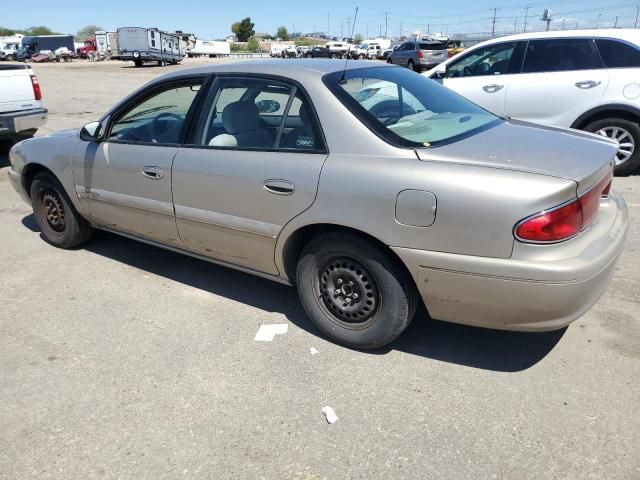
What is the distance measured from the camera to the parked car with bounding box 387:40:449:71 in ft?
98.2

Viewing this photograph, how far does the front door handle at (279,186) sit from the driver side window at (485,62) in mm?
5204

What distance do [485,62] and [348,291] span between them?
216 inches

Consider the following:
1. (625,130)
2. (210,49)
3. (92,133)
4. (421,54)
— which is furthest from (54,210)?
(210,49)

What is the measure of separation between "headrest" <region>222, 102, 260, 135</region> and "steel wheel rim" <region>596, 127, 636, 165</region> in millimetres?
4794

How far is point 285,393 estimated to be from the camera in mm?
2793

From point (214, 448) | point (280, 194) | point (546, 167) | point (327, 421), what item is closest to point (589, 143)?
point (546, 167)

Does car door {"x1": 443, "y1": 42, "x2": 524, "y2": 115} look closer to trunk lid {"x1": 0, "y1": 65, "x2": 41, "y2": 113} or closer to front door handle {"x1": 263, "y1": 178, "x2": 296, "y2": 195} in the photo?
front door handle {"x1": 263, "y1": 178, "x2": 296, "y2": 195}

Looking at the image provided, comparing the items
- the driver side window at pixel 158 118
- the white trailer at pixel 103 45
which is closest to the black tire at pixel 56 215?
the driver side window at pixel 158 118

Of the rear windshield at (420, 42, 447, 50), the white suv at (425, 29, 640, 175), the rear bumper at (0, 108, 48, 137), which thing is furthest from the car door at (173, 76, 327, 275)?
the rear windshield at (420, 42, 447, 50)

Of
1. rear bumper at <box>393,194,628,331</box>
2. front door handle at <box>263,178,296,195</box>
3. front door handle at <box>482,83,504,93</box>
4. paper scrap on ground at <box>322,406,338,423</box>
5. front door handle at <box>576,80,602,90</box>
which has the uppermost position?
front door handle at <box>576,80,602,90</box>

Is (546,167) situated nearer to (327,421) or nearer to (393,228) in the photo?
(393,228)

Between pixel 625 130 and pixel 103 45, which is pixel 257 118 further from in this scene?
pixel 103 45

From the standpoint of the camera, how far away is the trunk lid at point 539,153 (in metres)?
2.54

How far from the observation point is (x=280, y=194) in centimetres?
307
